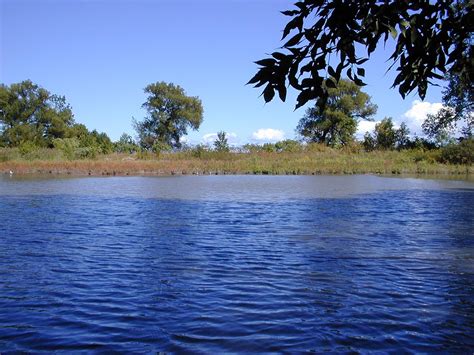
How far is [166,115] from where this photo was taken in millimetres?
82688

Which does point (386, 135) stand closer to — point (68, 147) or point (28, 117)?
point (68, 147)

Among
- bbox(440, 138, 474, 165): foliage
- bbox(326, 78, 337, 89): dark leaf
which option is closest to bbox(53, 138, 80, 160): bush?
bbox(440, 138, 474, 165): foliage

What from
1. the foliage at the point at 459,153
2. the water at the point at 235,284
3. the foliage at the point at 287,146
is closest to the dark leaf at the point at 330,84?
the water at the point at 235,284

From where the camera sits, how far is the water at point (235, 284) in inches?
229

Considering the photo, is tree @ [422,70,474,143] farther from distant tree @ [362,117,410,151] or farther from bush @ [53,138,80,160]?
bush @ [53,138,80,160]

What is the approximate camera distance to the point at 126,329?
237 inches

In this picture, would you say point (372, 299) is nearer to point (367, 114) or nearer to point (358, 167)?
point (358, 167)

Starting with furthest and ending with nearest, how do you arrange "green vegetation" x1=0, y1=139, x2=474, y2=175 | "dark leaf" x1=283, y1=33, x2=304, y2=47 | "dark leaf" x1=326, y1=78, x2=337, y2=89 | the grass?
"green vegetation" x1=0, y1=139, x2=474, y2=175, the grass, "dark leaf" x1=326, y1=78, x2=337, y2=89, "dark leaf" x1=283, y1=33, x2=304, y2=47

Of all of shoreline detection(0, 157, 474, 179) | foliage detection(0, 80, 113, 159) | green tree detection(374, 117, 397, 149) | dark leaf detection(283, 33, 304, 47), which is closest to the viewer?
dark leaf detection(283, 33, 304, 47)

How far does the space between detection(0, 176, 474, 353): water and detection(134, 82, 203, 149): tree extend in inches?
2631

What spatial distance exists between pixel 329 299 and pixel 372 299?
2.04 ft

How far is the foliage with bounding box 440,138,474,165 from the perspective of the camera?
164 feet

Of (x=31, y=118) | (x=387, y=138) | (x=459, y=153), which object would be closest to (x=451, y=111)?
(x=459, y=153)

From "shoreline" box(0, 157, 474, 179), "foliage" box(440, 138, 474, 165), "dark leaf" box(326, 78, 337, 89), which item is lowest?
"shoreline" box(0, 157, 474, 179)
